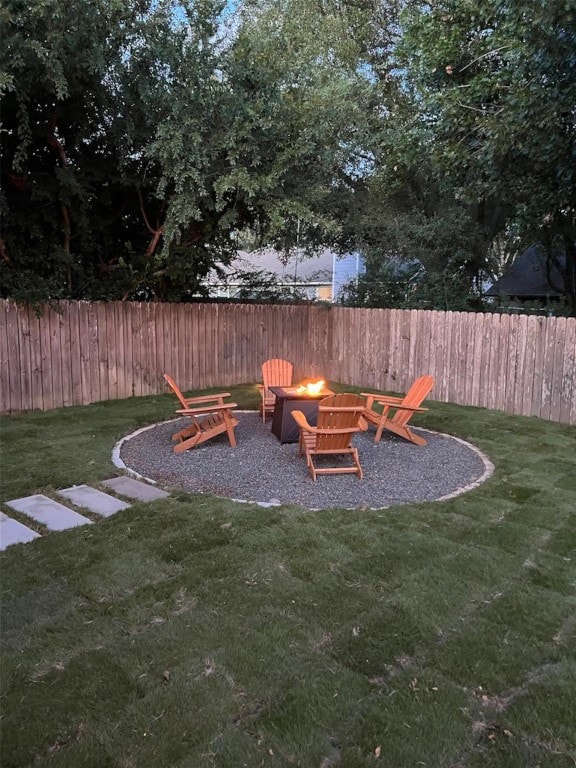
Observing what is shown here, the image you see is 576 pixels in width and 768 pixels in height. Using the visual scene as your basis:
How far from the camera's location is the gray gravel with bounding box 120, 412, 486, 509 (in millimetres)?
4793

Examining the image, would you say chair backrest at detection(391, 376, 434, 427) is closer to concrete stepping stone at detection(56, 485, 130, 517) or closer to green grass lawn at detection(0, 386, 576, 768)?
green grass lawn at detection(0, 386, 576, 768)

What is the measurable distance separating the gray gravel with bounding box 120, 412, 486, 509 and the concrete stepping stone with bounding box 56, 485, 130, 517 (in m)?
0.58

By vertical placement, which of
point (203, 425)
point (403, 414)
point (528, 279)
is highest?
point (528, 279)

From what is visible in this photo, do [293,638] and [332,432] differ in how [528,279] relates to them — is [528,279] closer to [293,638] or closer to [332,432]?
[332,432]

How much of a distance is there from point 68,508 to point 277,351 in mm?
7626

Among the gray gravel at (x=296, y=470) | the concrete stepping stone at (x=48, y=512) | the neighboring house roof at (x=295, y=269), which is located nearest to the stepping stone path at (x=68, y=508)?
the concrete stepping stone at (x=48, y=512)

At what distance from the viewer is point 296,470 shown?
17.9ft

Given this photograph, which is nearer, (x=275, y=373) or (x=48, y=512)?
(x=48, y=512)

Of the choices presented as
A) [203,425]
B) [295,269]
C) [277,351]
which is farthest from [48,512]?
[295,269]

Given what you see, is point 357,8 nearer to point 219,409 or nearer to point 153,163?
point 153,163

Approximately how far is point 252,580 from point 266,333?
8.44 metres

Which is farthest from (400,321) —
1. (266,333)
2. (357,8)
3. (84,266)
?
(357,8)

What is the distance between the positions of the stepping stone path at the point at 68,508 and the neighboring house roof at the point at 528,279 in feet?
49.1

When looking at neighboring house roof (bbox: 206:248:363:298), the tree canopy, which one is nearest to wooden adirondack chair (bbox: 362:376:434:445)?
the tree canopy
